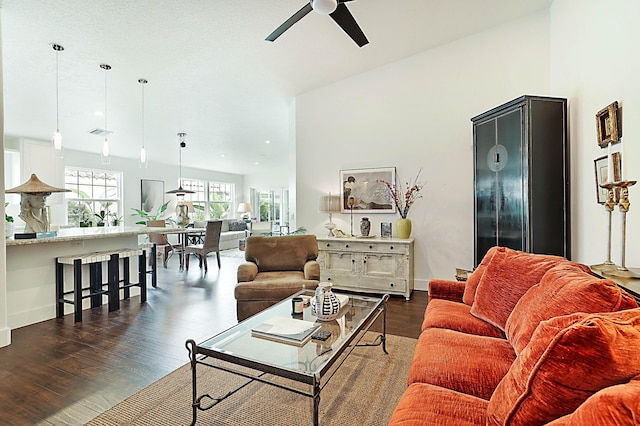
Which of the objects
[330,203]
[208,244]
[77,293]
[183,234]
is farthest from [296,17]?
[183,234]

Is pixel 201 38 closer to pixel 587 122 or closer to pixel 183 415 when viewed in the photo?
pixel 183 415

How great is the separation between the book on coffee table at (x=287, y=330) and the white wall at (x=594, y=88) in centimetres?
210

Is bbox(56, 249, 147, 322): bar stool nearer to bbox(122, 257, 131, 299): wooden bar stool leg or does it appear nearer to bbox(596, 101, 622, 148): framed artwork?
bbox(122, 257, 131, 299): wooden bar stool leg

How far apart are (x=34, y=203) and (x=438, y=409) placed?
4.20 meters

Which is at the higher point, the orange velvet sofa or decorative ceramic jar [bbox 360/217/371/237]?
decorative ceramic jar [bbox 360/217/371/237]

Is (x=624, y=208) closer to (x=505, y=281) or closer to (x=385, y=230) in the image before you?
(x=505, y=281)

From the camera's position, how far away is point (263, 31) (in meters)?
3.43

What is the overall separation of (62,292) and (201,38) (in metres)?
3.19

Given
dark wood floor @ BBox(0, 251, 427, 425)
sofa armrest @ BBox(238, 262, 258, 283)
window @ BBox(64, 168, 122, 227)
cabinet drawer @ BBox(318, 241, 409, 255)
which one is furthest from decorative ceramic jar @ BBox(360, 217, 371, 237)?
window @ BBox(64, 168, 122, 227)

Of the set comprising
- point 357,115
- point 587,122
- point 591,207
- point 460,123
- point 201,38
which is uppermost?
point 201,38

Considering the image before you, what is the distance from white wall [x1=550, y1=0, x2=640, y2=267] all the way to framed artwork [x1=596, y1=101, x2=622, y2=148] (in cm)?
7

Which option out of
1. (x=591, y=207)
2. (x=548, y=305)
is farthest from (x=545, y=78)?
(x=548, y=305)

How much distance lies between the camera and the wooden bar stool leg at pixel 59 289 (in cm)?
355

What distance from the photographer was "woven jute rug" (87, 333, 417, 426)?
70.3 inches
